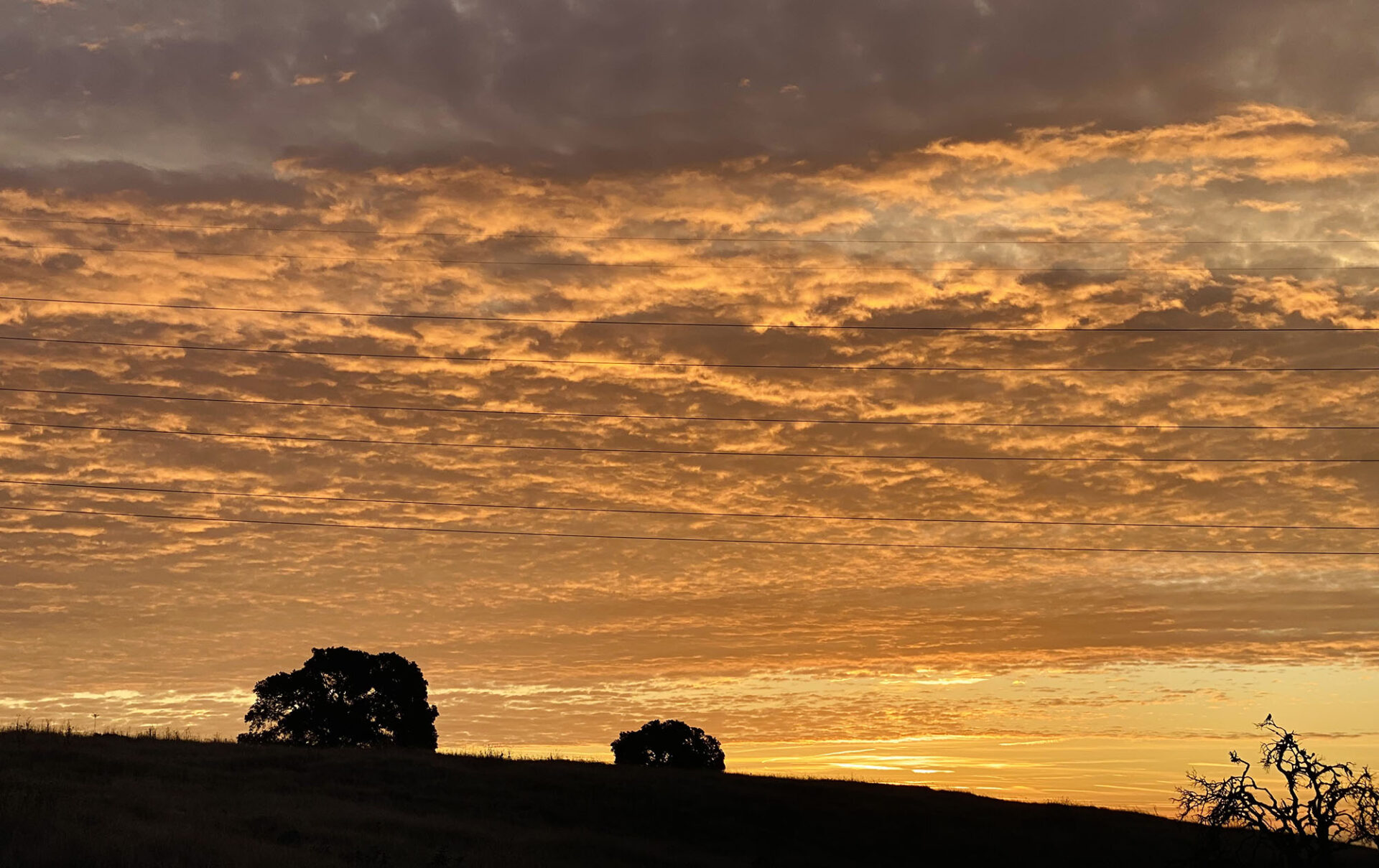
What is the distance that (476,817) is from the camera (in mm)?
50344

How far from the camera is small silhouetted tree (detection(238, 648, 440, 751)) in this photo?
90562 mm

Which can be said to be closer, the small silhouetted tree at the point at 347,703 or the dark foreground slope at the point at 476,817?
the dark foreground slope at the point at 476,817

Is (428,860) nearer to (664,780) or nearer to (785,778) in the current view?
(664,780)

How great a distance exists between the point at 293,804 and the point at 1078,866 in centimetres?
3359

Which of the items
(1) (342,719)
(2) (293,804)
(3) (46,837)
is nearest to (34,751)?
(2) (293,804)

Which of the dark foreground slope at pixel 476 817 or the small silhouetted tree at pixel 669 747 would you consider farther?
the small silhouetted tree at pixel 669 747

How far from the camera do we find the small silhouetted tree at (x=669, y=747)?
320 ft

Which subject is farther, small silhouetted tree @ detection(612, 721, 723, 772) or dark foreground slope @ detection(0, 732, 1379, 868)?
small silhouetted tree @ detection(612, 721, 723, 772)

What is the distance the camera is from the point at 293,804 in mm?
45719

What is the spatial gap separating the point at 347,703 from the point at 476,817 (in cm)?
4524

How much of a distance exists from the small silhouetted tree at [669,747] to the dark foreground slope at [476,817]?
95.7 ft

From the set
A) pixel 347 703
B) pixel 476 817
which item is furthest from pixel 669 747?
pixel 476 817

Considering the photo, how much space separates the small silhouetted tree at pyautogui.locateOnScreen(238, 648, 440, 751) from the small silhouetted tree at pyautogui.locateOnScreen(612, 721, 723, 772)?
1602cm

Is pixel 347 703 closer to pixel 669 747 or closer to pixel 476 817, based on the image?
pixel 669 747
